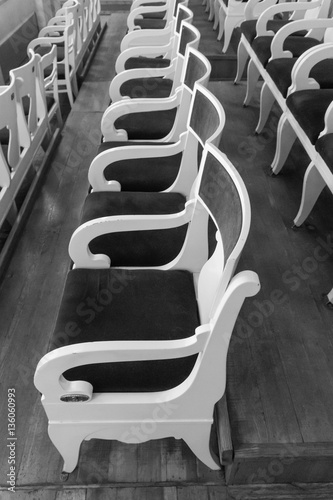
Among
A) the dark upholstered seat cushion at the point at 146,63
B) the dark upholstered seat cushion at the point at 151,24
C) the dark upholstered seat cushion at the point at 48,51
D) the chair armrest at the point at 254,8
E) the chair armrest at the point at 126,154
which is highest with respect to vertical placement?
the chair armrest at the point at 254,8

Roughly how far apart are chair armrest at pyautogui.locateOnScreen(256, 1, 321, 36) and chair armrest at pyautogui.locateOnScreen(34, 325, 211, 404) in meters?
2.33

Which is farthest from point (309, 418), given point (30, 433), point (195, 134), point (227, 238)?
point (195, 134)

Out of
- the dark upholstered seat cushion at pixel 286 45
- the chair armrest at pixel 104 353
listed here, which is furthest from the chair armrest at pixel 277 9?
the chair armrest at pixel 104 353

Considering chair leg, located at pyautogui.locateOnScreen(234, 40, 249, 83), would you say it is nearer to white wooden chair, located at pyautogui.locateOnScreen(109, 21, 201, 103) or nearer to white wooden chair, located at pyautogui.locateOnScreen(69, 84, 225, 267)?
white wooden chair, located at pyautogui.locateOnScreen(109, 21, 201, 103)

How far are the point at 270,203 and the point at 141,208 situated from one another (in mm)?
817

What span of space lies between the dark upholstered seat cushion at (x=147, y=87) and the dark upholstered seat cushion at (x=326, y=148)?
1.02 meters

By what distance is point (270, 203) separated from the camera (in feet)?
6.40

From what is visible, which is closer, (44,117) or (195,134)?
(195,134)

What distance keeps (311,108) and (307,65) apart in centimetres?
24

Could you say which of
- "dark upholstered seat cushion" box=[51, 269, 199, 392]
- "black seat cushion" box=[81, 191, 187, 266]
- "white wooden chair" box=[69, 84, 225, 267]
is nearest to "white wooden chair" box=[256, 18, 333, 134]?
"white wooden chair" box=[69, 84, 225, 267]

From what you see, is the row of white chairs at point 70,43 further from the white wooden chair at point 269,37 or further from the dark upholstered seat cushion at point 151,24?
the white wooden chair at point 269,37

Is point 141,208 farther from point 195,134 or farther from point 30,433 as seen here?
point 30,433

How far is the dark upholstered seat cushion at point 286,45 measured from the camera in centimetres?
233

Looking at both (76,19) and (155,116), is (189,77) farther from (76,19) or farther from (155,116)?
(76,19)
